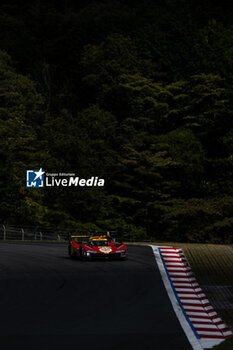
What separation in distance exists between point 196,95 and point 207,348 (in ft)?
184

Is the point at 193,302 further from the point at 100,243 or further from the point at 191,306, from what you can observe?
the point at 100,243

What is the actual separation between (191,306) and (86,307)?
2788mm

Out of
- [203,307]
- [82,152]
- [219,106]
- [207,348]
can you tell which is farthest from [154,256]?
[219,106]

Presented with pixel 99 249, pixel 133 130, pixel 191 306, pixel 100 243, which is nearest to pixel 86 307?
pixel 191 306

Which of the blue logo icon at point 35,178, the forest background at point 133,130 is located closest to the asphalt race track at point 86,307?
the blue logo icon at point 35,178

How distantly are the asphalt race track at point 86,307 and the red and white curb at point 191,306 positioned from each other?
0.25m

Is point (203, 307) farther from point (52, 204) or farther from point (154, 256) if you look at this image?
point (52, 204)

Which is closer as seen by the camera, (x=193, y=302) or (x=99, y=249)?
(x=193, y=302)

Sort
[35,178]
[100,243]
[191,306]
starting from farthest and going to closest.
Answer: [35,178] → [100,243] → [191,306]

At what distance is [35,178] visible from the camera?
57.1m

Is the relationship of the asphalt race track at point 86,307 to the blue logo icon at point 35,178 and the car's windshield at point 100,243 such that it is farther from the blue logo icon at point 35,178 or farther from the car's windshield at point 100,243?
the blue logo icon at point 35,178

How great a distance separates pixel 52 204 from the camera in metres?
57.9

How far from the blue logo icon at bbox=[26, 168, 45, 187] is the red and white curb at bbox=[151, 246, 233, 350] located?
32490 mm

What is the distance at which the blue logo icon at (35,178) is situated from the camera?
56128 mm
